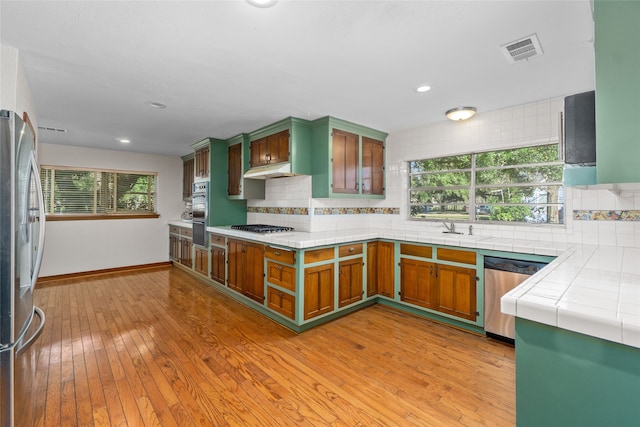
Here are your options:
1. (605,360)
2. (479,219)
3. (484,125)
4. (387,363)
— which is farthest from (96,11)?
(479,219)

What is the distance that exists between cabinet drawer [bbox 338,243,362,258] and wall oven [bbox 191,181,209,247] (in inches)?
96.2

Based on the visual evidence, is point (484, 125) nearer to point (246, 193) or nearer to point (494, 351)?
point (494, 351)

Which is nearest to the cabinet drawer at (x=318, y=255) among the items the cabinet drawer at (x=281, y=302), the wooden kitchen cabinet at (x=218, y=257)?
the cabinet drawer at (x=281, y=302)

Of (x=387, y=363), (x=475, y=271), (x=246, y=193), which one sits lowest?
(x=387, y=363)

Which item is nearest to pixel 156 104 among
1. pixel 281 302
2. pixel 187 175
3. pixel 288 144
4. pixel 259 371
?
pixel 288 144

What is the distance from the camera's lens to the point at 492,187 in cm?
344

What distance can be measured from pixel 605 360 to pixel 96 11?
277 cm

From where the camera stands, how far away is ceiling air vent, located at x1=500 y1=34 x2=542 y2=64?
74.9 inches

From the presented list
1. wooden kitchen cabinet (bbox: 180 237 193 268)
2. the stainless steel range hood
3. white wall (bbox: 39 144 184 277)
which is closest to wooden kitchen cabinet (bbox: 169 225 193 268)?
wooden kitchen cabinet (bbox: 180 237 193 268)

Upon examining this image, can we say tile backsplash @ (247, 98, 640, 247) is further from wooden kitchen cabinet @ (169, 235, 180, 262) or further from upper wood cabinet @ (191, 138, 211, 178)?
wooden kitchen cabinet @ (169, 235, 180, 262)

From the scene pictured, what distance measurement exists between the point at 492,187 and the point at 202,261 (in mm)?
4278

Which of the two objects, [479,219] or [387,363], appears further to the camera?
[479,219]

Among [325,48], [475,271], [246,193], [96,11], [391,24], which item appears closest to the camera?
[96,11]

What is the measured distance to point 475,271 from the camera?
2877mm
